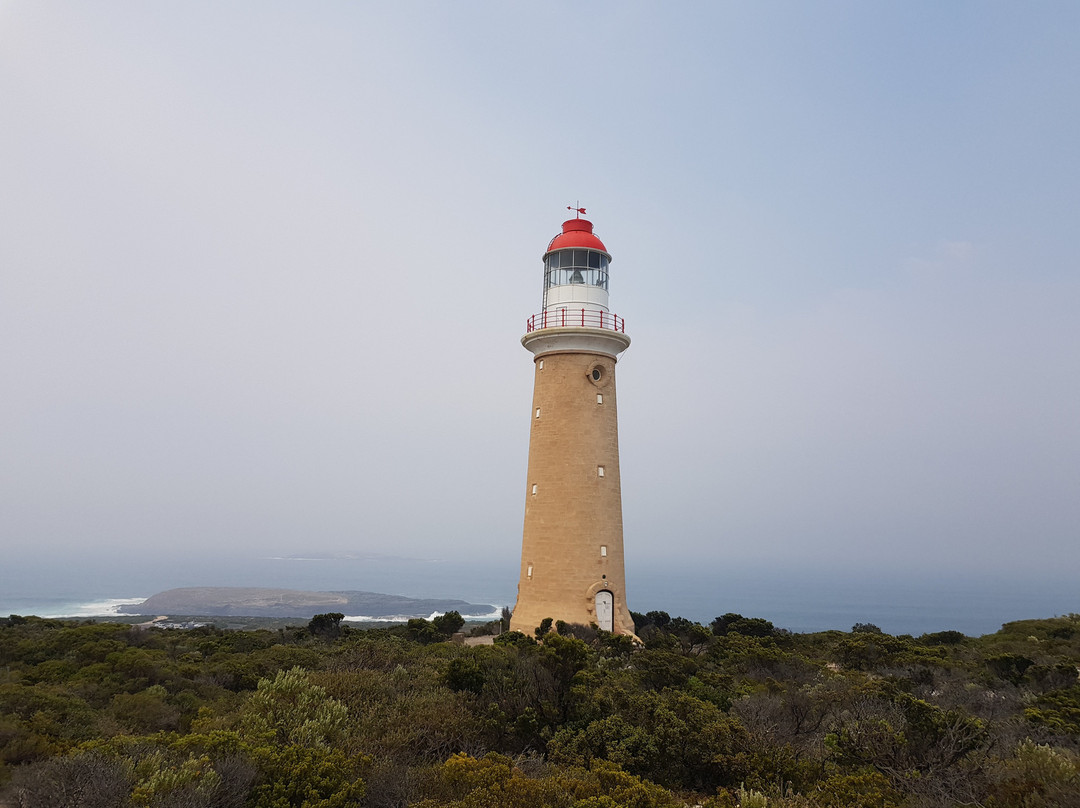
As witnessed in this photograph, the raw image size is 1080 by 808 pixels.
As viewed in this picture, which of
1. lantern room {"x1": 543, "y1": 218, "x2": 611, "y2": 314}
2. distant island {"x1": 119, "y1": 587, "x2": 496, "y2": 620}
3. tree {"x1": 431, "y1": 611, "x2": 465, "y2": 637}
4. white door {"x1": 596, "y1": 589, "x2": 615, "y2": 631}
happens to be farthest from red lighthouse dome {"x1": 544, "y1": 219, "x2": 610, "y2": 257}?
distant island {"x1": 119, "y1": 587, "x2": 496, "y2": 620}

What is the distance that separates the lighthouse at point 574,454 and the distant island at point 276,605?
42532 mm

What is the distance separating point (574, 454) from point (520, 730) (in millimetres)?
10605

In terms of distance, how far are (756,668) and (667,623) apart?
8.99 metres

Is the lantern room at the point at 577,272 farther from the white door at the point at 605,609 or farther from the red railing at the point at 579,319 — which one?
the white door at the point at 605,609

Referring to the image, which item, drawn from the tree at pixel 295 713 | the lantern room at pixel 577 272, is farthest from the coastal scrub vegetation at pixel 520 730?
the lantern room at pixel 577 272

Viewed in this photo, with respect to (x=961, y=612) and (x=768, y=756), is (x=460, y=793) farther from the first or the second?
(x=961, y=612)

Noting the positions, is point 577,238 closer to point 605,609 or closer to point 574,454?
point 574,454

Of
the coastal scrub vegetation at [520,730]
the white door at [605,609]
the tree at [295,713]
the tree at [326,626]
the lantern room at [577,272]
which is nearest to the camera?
the coastal scrub vegetation at [520,730]

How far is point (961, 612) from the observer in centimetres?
10312

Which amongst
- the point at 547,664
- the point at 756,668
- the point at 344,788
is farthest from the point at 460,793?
the point at 756,668

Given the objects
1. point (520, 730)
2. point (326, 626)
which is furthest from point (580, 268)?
point (520, 730)

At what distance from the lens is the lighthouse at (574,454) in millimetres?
18438

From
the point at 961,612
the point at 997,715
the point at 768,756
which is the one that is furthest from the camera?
the point at 961,612

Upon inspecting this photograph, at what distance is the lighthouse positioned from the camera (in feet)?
60.5
